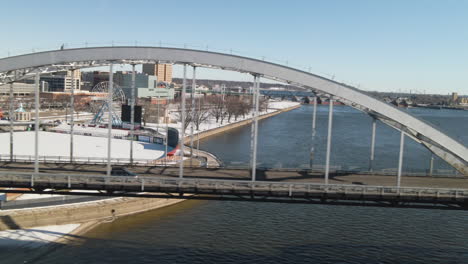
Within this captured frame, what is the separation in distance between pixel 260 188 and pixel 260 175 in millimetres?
3953

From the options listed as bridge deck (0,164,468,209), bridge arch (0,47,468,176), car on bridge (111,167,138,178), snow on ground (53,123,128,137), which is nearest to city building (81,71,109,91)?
snow on ground (53,123,128,137)

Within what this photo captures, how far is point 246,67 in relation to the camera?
17531 millimetres

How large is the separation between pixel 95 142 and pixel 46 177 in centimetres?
2992

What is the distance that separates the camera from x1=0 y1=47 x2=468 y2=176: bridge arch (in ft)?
54.6

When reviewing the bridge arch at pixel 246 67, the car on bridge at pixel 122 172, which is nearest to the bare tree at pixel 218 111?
the car on bridge at pixel 122 172

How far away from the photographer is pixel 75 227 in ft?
70.0

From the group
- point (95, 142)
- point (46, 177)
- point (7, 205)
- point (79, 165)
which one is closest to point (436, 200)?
point (46, 177)

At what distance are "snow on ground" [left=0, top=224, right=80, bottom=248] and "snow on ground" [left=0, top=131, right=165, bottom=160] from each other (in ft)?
40.6

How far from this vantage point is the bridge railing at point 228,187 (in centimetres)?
1487

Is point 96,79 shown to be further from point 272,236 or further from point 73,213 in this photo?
point 272,236

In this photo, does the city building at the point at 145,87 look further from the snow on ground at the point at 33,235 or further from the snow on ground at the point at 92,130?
the snow on ground at the point at 33,235

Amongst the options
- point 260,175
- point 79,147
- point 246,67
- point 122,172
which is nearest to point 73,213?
point 122,172

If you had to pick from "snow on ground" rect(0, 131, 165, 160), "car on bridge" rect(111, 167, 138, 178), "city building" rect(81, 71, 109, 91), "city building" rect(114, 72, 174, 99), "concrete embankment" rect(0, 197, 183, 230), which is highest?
"city building" rect(81, 71, 109, 91)

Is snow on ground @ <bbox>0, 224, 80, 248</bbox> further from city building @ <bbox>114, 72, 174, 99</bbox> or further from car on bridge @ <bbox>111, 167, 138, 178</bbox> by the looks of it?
city building @ <bbox>114, 72, 174, 99</bbox>
